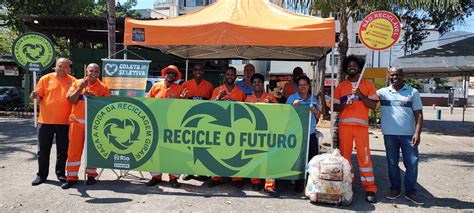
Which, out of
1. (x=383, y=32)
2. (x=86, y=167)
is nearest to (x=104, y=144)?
(x=86, y=167)

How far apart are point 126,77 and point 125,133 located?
2.79ft

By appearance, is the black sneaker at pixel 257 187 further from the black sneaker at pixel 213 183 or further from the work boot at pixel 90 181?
the work boot at pixel 90 181

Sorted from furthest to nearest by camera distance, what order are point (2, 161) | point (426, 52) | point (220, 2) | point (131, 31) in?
point (426, 52) → point (2, 161) → point (220, 2) → point (131, 31)

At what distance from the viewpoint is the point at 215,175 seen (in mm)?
5559

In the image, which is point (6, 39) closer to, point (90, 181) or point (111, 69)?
point (111, 69)

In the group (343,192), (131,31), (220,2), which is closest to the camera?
(343,192)

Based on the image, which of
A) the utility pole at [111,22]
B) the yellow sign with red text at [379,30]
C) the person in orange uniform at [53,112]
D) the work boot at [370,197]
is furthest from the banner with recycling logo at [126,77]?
the utility pole at [111,22]

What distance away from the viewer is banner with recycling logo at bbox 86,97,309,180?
5414 millimetres

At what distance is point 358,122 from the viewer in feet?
17.6

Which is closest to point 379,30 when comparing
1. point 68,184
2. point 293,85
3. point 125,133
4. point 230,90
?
point 293,85

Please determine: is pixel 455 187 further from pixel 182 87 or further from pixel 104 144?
pixel 104 144

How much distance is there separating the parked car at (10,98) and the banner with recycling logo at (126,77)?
17136 millimetres

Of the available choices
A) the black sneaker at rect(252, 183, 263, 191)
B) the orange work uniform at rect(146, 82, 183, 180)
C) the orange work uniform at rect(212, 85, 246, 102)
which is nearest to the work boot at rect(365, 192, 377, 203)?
the black sneaker at rect(252, 183, 263, 191)

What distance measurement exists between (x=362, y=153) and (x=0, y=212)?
15.1 feet
